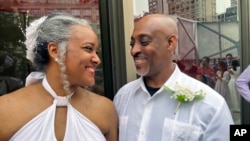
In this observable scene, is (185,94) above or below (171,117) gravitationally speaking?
above

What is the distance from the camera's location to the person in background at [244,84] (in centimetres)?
379

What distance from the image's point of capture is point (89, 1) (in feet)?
A: 10.6

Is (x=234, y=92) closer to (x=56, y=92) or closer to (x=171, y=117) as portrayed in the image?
(x=171, y=117)

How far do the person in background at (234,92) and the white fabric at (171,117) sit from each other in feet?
7.45

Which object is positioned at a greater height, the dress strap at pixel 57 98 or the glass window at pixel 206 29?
the glass window at pixel 206 29

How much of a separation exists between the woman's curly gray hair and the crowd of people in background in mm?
2469

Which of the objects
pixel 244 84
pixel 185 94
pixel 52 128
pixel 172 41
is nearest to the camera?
pixel 52 128

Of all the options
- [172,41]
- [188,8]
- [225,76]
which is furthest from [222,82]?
[172,41]

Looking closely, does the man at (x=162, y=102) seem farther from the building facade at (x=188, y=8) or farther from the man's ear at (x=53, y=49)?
the building facade at (x=188, y=8)

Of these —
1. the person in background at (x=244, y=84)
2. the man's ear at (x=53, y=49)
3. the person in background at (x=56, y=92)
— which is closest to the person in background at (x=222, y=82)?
the person in background at (x=244, y=84)

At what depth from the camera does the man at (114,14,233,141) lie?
6.11 ft

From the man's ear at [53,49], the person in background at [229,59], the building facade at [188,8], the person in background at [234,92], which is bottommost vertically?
the person in background at [234,92]

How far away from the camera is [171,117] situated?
75.6 inches

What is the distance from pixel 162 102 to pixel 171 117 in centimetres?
10
